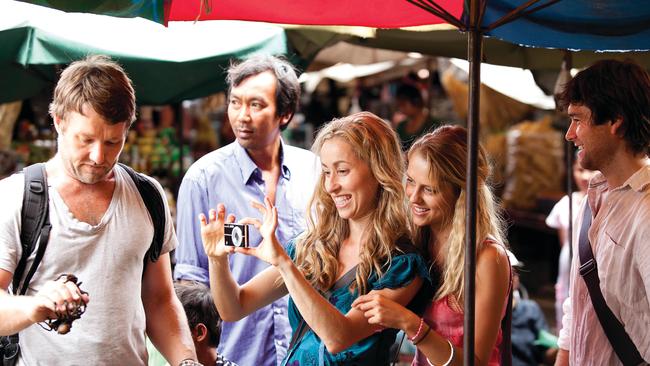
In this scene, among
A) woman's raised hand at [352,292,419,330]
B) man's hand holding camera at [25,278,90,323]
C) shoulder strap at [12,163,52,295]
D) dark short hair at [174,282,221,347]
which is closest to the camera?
man's hand holding camera at [25,278,90,323]

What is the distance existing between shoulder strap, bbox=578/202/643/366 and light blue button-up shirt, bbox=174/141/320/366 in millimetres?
1459

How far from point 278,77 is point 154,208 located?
1.65 meters

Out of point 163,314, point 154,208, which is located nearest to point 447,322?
point 163,314

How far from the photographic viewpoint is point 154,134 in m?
8.05

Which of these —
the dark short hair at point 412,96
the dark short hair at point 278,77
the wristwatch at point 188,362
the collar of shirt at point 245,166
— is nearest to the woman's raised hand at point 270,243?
the wristwatch at point 188,362

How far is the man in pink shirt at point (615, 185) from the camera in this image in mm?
3287

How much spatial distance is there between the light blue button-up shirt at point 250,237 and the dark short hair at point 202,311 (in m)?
0.21

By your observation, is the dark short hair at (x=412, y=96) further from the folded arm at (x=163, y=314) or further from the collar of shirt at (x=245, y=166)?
the folded arm at (x=163, y=314)

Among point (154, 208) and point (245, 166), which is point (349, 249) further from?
point (245, 166)

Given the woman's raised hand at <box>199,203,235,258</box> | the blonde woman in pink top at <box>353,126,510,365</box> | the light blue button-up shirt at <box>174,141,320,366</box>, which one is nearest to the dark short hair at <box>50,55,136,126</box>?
the woman's raised hand at <box>199,203,235,258</box>

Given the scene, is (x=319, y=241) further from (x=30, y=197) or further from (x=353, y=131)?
(x=30, y=197)

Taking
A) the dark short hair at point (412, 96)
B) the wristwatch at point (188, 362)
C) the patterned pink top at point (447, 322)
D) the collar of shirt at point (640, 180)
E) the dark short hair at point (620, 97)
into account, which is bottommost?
the wristwatch at point (188, 362)

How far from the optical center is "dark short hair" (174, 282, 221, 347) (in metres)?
3.98

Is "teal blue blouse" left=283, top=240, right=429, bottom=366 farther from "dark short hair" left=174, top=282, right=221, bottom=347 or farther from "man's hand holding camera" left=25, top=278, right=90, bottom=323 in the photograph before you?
"man's hand holding camera" left=25, top=278, right=90, bottom=323
